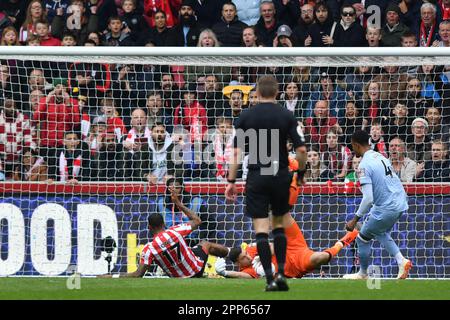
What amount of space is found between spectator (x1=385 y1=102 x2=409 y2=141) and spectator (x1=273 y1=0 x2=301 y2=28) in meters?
3.28

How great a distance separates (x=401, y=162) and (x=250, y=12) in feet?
14.7

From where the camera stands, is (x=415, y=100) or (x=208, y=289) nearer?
(x=208, y=289)

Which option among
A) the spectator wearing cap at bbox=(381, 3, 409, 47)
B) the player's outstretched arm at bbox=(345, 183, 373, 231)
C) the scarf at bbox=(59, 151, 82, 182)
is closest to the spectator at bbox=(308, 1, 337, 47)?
the spectator wearing cap at bbox=(381, 3, 409, 47)

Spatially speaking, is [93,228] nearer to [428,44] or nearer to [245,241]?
[245,241]

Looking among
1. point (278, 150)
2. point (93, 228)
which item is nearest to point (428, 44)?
point (93, 228)

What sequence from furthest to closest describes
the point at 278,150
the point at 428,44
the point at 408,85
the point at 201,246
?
the point at 428,44 → the point at 408,85 → the point at 201,246 → the point at 278,150

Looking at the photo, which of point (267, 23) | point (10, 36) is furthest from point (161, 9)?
point (10, 36)

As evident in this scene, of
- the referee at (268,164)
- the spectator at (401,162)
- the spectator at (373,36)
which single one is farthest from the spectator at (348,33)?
the referee at (268,164)

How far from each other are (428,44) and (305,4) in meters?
2.14

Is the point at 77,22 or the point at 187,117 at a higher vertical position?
the point at 77,22

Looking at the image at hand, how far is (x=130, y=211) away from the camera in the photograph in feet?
52.9

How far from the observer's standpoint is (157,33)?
1892 cm

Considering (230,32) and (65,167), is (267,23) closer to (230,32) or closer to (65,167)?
(230,32)

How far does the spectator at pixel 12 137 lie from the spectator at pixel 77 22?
10.2ft
